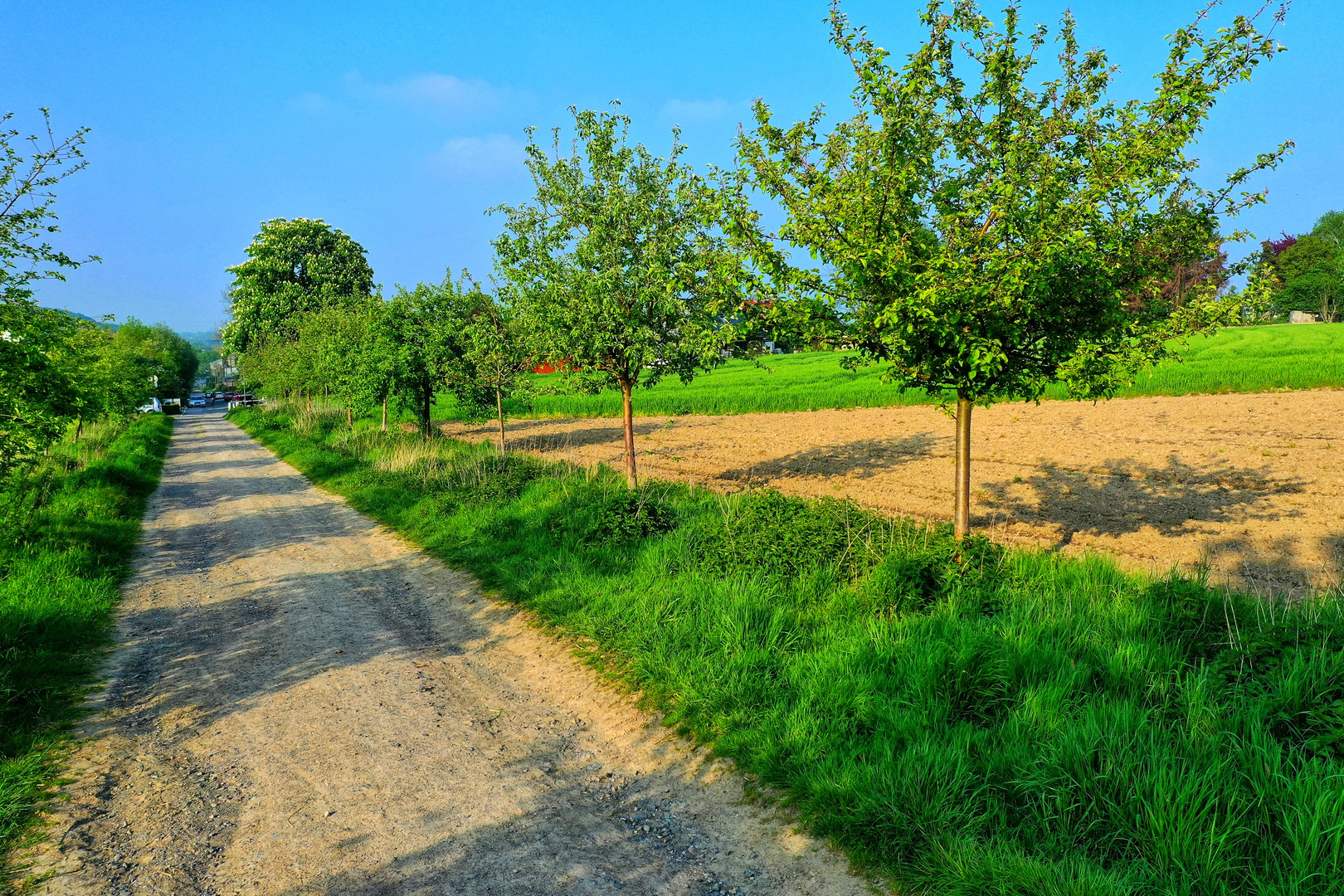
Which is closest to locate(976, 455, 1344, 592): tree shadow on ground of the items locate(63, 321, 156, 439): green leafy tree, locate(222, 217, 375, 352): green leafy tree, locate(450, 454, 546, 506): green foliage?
locate(450, 454, 546, 506): green foliage

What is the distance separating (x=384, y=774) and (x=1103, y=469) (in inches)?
660

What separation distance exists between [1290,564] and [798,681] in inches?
309

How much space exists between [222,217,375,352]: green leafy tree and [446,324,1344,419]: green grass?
1408cm

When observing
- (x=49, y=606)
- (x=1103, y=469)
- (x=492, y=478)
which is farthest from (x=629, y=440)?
(x=1103, y=469)

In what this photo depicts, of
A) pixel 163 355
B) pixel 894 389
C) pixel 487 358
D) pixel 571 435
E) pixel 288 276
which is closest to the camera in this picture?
pixel 487 358

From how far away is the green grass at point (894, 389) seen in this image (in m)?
29.5

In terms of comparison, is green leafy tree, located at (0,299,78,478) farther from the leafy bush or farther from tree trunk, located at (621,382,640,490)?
tree trunk, located at (621,382,640,490)


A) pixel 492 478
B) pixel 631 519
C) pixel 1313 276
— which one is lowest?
pixel 631 519

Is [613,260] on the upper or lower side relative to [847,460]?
upper

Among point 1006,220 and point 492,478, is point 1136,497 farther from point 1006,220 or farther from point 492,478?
point 492,478

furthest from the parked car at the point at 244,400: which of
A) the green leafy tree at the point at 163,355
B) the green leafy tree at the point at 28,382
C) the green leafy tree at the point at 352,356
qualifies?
the green leafy tree at the point at 28,382

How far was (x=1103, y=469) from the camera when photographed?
16.4 m

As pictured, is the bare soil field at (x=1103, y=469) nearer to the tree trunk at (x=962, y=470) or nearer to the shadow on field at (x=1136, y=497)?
the shadow on field at (x=1136, y=497)

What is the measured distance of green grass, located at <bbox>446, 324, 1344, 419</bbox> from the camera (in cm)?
2952
